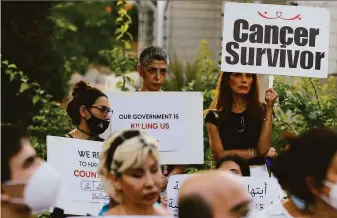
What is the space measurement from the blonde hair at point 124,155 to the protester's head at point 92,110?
1993 millimetres

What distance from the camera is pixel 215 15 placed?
15516 millimetres

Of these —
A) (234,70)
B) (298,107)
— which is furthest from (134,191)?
(298,107)

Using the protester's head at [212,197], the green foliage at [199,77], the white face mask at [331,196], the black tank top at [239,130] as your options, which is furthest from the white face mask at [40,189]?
the green foliage at [199,77]

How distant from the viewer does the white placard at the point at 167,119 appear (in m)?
6.15

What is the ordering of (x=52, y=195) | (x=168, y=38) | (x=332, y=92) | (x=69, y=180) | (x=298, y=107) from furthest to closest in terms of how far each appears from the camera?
1. (x=168, y=38)
2. (x=332, y=92)
3. (x=298, y=107)
4. (x=69, y=180)
5. (x=52, y=195)

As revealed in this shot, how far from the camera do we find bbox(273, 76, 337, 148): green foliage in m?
8.18

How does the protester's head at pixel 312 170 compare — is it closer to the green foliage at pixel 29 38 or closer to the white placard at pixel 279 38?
the white placard at pixel 279 38

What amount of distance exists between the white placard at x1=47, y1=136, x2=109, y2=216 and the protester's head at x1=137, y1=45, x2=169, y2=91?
899 mm

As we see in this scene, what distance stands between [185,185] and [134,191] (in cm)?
38

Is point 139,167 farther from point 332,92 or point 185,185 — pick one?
point 332,92

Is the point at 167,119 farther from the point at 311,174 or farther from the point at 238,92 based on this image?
the point at 311,174

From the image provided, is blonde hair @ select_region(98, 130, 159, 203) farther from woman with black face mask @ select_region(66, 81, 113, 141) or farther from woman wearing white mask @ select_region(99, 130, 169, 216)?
woman with black face mask @ select_region(66, 81, 113, 141)

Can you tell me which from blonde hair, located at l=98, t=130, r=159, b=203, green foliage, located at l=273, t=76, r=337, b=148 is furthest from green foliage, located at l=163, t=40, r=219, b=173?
blonde hair, located at l=98, t=130, r=159, b=203

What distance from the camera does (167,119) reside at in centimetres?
622
